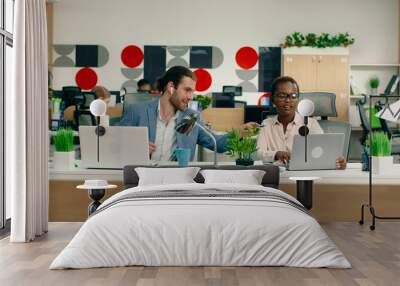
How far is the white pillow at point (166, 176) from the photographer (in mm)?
5559

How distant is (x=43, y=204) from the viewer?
17.9 ft

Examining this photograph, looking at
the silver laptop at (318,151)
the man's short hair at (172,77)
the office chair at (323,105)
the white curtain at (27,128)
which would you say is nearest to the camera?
the white curtain at (27,128)

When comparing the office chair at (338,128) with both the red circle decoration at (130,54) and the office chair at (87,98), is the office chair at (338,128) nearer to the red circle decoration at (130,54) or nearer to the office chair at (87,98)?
the office chair at (87,98)

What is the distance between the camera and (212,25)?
34.2ft

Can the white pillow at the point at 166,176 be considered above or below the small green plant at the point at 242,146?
below

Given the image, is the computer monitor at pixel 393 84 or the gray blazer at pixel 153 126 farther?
the computer monitor at pixel 393 84

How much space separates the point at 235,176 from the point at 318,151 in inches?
33.4

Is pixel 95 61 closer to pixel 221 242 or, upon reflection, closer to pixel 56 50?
pixel 56 50

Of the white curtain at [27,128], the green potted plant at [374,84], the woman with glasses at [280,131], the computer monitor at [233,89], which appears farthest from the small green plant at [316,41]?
the white curtain at [27,128]

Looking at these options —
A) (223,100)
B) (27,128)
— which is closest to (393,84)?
(223,100)

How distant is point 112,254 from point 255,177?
1907 mm

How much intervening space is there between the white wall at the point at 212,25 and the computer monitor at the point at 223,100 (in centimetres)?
85

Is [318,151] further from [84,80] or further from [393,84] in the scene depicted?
[84,80]

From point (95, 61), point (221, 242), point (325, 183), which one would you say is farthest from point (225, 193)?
point (95, 61)
